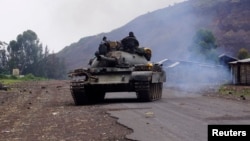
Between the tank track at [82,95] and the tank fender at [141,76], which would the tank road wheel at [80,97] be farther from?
the tank fender at [141,76]

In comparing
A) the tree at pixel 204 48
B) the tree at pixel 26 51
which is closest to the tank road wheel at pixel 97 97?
the tree at pixel 204 48

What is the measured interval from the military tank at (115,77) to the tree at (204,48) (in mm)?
42684

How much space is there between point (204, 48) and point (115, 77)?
50.7m

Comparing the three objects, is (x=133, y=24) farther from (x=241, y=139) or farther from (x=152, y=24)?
(x=241, y=139)

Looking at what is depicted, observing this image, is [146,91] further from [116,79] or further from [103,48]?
[103,48]

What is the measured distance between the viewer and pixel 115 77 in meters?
20.7

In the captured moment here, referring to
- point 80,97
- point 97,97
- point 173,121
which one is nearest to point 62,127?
point 173,121

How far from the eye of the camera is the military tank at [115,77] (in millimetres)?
19875

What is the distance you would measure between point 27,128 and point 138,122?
2.72 meters

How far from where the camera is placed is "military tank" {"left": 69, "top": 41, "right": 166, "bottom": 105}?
65.2 ft

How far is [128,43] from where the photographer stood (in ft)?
74.4

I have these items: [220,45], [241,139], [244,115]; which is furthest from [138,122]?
[220,45]

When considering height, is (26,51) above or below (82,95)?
above

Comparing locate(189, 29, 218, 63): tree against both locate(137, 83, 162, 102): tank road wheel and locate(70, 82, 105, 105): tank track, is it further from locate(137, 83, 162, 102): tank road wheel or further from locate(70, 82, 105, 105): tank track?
locate(70, 82, 105, 105): tank track
